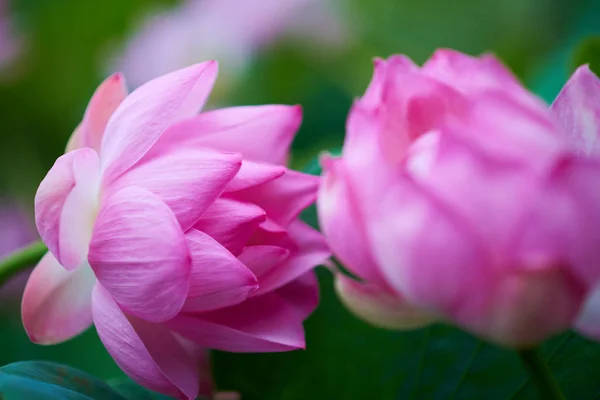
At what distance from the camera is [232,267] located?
Answer: 0.96ft

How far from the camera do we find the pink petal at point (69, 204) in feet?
→ 1.04

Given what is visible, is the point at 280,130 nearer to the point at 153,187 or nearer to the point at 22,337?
the point at 153,187

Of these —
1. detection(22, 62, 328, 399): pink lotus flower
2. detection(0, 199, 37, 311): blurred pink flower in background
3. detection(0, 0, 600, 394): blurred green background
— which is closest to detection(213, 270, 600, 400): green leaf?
detection(22, 62, 328, 399): pink lotus flower

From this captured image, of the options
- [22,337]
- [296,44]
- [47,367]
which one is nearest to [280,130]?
[47,367]

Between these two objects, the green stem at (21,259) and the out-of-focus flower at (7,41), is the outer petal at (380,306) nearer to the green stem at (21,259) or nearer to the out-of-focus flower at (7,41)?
the green stem at (21,259)

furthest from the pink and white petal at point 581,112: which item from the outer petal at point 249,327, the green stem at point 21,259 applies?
the green stem at point 21,259

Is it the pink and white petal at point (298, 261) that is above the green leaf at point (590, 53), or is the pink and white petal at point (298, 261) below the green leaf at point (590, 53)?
below

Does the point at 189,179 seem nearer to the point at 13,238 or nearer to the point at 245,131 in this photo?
the point at 245,131

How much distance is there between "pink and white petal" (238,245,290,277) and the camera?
12.6 inches

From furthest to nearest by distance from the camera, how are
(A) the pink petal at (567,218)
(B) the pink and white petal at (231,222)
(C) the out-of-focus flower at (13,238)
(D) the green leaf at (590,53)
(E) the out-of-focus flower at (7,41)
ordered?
(E) the out-of-focus flower at (7,41), (C) the out-of-focus flower at (13,238), (D) the green leaf at (590,53), (B) the pink and white petal at (231,222), (A) the pink petal at (567,218)

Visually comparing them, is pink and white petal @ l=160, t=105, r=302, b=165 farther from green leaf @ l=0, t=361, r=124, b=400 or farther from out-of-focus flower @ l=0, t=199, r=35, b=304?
out-of-focus flower @ l=0, t=199, r=35, b=304

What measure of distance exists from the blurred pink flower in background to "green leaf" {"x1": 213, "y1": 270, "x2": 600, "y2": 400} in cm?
72

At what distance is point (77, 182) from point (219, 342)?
95 mm

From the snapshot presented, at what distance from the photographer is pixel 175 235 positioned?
0.28m
